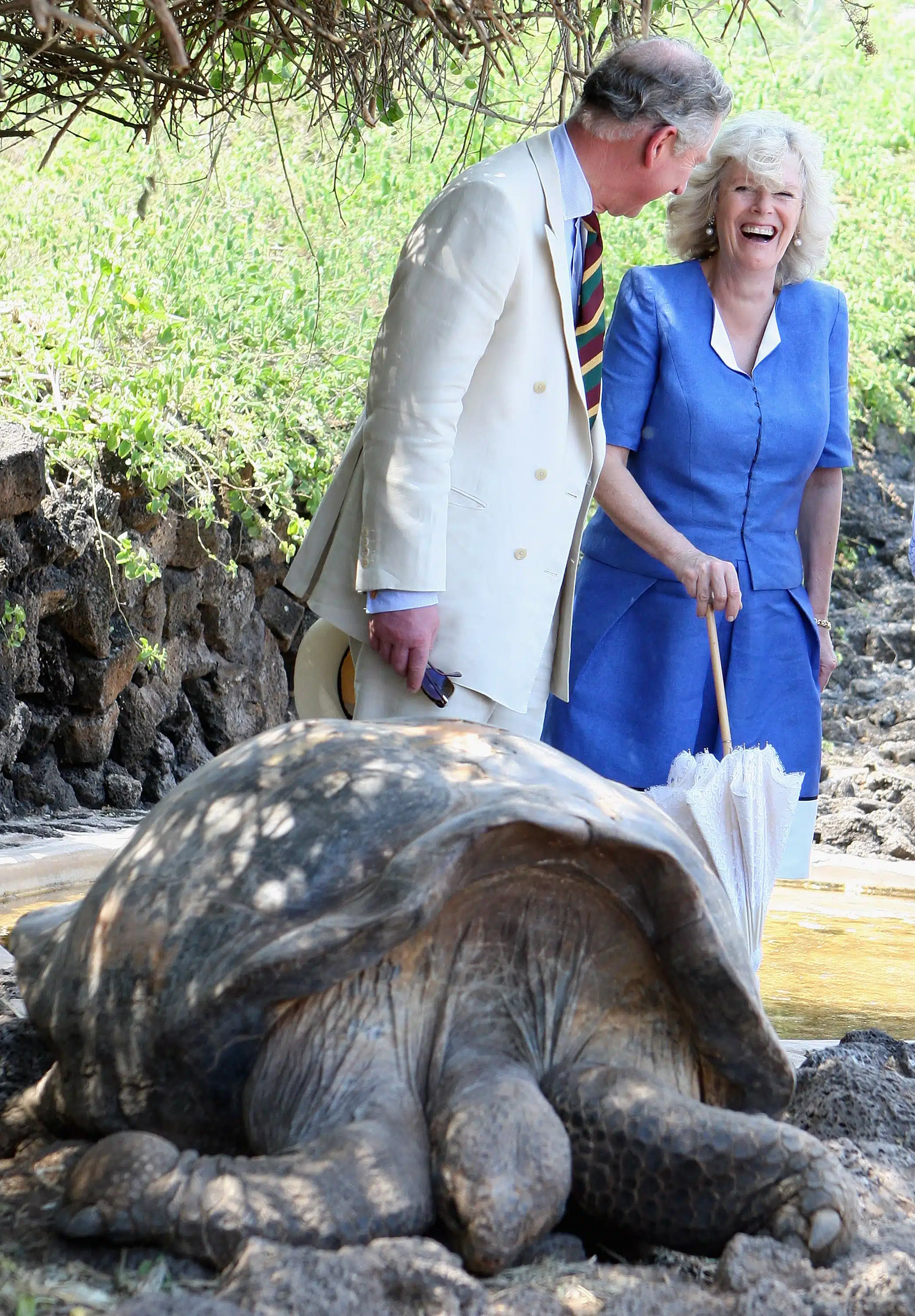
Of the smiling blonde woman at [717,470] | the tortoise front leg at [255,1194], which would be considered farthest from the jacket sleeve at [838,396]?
the tortoise front leg at [255,1194]

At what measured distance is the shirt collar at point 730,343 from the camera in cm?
316

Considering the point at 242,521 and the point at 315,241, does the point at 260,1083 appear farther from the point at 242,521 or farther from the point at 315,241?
the point at 315,241

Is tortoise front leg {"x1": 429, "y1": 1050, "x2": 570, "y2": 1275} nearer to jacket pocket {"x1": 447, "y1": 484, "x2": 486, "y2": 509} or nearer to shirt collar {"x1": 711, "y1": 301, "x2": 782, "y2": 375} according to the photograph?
jacket pocket {"x1": 447, "y1": 484, "x2": 486, "y2": 509}

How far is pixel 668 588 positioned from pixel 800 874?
0.75 m

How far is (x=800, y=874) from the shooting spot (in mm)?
3262

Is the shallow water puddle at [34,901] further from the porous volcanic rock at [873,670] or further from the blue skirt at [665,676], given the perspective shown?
the porous volcanic rock at [873,670]

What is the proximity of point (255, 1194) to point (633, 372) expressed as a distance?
2099 millimetres

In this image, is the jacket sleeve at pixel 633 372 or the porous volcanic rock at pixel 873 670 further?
the porous volcanic rock at pixel 873 670

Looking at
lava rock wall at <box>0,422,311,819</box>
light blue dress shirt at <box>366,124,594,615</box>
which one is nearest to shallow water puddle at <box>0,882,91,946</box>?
lava rock wall at <box>0,422,311,819</box>

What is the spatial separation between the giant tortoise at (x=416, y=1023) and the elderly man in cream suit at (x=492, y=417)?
610 millimetres

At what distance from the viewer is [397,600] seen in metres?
2.56

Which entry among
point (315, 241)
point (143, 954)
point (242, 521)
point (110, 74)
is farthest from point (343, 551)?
point (315, 241)

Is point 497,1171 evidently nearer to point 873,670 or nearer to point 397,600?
point 397,600

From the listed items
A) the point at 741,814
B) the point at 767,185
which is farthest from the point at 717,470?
the point at 741,814
